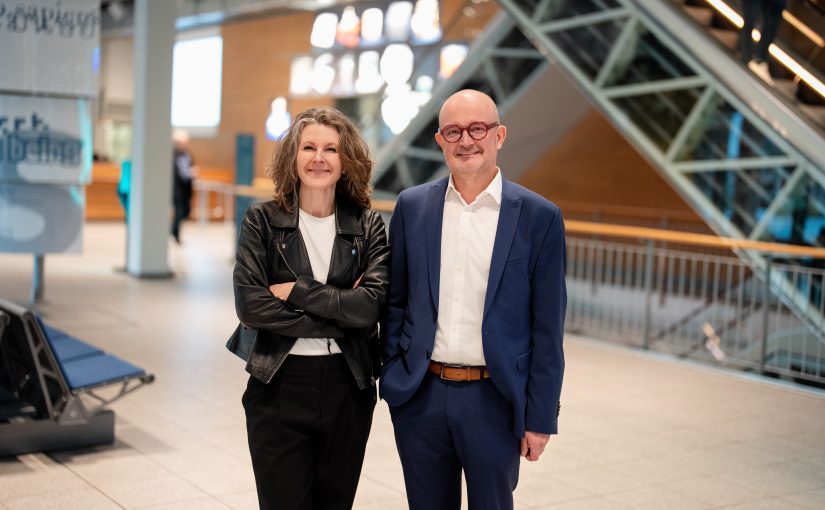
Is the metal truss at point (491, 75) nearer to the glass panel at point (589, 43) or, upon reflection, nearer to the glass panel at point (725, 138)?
the glass panel at point (589, 43)

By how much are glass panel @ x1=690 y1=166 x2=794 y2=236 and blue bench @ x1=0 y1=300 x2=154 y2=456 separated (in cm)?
602

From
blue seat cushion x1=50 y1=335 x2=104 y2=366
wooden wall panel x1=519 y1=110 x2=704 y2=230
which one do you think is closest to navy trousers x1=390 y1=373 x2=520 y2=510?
blue seat cushion x1=50 y1=335 x2=104 y2=366

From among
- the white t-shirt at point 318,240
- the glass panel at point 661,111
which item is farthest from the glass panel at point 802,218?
the white t-shirt at point 318,240

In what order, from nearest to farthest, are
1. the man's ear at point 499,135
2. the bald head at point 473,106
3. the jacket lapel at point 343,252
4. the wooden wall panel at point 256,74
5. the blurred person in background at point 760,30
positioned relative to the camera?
1. the bald head at point 473,106
2. the man's ear at point 499,135
3. the jacket lapel at point 343,252
4. the blurred person in background at point 760,30
5. the wooden wall panel at point 256,74

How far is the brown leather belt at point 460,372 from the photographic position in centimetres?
300

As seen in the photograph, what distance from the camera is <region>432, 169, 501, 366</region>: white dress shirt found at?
3.02m

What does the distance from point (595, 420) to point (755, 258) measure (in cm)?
323

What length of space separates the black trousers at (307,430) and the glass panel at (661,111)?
713 centimetres

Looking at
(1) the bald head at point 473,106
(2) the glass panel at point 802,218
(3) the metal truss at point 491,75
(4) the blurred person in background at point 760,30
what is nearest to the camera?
(1) the bald head at point 473,106

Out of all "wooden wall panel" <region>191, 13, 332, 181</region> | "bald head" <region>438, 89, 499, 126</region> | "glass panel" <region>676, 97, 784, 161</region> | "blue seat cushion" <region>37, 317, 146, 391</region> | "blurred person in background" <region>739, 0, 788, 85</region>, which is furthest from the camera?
Result: "wooden wall panel" <region>191, 13, 332, 181</region>

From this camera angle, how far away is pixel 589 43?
10539 millimetres

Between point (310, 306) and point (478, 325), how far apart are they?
1.68 feet

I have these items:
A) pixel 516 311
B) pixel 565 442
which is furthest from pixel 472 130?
pixel 565 442

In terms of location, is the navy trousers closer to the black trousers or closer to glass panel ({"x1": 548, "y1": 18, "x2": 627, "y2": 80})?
the black trousers
